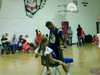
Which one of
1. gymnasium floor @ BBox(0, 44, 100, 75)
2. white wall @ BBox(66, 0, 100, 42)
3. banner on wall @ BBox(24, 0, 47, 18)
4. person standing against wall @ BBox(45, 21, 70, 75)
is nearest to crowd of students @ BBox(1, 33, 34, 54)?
banner on wall @ BBox(24, 0, 47, 18)

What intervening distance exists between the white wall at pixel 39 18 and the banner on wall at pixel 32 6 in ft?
0.97

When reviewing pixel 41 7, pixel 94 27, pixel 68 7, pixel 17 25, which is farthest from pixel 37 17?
pixel 94 27

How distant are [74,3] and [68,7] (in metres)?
1.80

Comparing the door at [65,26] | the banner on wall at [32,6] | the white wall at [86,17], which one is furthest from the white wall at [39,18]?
the door at [65,26]

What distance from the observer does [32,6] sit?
1769 centimetres

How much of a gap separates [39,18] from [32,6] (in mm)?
1278

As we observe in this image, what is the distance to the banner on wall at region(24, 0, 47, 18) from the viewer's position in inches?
683

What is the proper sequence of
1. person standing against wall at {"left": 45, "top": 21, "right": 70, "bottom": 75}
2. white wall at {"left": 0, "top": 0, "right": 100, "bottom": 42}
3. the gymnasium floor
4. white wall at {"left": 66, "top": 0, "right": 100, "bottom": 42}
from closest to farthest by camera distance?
person standing against wall at {"left": 45, "top": 21, "right": 70, "bottom": 75} → the gymnasium floor → white wall at {"left": 0, "top": 0, "right": 100, "bottom": 42} → white wall at {"left": 66, "top": 0, "right": 100, "bottom": 42}

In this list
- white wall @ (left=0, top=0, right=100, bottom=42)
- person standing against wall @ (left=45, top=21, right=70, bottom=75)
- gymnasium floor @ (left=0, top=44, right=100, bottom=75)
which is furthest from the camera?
white wall @ (left=0, top=0, right=100, bottom=42)

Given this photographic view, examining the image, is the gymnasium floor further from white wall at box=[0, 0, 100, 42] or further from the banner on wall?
the banner on wall

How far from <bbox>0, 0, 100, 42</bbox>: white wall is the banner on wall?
0.30 metres

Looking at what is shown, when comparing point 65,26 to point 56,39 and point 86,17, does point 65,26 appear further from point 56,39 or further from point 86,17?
point 56,39

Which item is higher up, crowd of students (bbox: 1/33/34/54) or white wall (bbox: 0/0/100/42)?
white wall (bbox: 0/0/100/42)

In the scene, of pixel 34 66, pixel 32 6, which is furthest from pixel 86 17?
pixel 34 66
